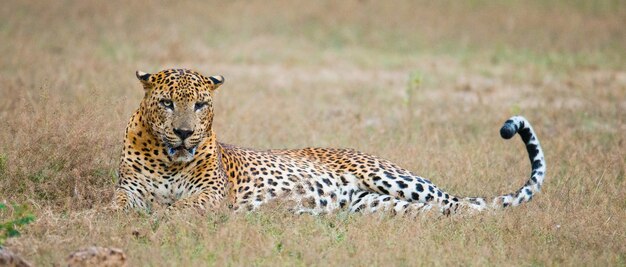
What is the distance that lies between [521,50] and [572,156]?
1190 centimetres

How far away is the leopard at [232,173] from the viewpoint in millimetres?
8555

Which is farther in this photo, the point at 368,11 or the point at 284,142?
the point at 368,11

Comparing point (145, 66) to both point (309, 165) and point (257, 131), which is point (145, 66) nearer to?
point (257, 131)

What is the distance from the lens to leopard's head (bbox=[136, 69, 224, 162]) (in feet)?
27.7

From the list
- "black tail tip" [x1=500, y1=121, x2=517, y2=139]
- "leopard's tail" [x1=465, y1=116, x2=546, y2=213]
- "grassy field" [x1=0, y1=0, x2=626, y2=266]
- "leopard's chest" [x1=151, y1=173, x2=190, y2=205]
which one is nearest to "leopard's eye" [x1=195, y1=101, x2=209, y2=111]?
"leopard's chest" [x1=151, y1=173, x2=190, y2=205]

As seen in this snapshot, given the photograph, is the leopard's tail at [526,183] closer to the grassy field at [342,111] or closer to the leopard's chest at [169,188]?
the grassy field at [342,111]

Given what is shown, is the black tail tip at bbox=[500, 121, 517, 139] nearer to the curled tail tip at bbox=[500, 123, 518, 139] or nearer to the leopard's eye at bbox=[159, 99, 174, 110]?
the curled tail tip at bbox=[500, 123, 518, 139]

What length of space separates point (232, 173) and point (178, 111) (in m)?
1.03

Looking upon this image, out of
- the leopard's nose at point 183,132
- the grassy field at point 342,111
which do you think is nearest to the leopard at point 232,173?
the leopard's nose at point 183,132

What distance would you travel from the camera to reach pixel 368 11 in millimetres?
27094

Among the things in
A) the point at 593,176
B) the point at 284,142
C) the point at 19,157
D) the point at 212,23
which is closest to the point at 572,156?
the point at 593,176

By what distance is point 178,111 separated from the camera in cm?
848

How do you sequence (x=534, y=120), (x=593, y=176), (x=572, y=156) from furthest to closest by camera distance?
(x=534, y=120) → (x=572, y=156) → (x=593, y=176)

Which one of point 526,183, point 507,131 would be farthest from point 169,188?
point 526,183
